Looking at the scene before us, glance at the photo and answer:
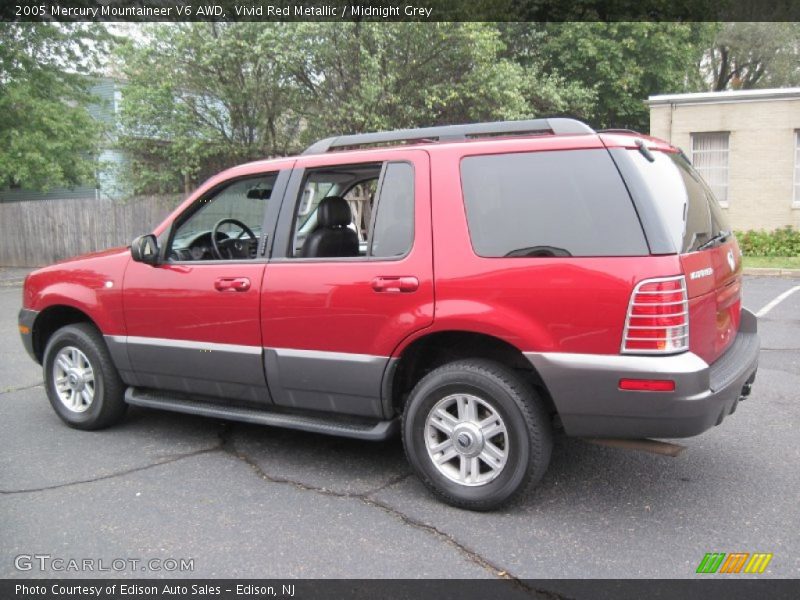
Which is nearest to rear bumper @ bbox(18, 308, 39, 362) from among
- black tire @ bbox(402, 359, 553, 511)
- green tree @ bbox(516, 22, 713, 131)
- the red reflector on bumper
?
black tire @ bbox(402, 359, 553, 511)

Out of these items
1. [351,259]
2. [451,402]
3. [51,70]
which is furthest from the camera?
[51,70]

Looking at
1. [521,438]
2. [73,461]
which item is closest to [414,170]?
[521,438]

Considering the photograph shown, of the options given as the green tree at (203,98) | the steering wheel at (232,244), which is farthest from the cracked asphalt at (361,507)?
the green tree at (203,98)

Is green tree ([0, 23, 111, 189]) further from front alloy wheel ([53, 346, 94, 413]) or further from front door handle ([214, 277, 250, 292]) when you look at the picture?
front door handle ([214, 277, 250, 292])

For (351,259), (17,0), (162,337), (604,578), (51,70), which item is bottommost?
(604,578)

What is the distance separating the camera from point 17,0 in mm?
17391

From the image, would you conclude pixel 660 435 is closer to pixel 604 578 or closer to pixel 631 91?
pixel 604 578

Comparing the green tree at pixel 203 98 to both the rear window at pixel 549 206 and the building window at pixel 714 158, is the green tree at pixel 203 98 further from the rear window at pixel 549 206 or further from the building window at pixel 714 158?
the rear window at pixel 549 206

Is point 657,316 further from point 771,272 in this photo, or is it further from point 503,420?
point 771,272

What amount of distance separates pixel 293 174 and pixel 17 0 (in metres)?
16.7

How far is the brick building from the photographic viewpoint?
17734 mm

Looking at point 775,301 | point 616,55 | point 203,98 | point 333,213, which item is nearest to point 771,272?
point 775,301

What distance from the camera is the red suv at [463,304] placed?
3.38 m

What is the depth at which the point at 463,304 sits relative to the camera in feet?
12.1
